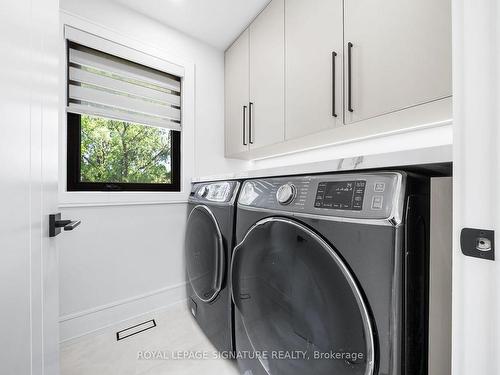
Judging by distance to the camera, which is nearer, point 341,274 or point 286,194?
point 341,274

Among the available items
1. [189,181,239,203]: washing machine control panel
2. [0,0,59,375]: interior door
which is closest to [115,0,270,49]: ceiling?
[0,0,59,375]: interior door

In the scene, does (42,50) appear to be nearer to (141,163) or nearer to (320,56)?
(141,163)

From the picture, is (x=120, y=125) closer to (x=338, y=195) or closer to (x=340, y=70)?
(x=340, y=70)

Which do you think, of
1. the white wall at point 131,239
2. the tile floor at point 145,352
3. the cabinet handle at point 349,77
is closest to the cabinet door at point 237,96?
the white wall at point 131,239

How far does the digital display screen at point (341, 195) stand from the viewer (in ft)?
1.89

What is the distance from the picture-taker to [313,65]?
4.05 feet

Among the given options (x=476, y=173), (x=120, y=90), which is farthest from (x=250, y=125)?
(x=476, y=173)

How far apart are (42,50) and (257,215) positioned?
869 mm

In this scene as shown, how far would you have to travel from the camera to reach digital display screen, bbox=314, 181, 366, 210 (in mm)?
575

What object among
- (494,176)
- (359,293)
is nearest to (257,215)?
(359,293)

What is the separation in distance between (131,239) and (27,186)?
3.73 feet

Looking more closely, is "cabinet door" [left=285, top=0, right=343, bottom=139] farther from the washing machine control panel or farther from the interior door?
the interior door

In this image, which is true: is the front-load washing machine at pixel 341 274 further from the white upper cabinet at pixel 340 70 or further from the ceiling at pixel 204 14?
the ceiling at pixel 204 14

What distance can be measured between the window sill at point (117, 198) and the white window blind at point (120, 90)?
0.52 metres
